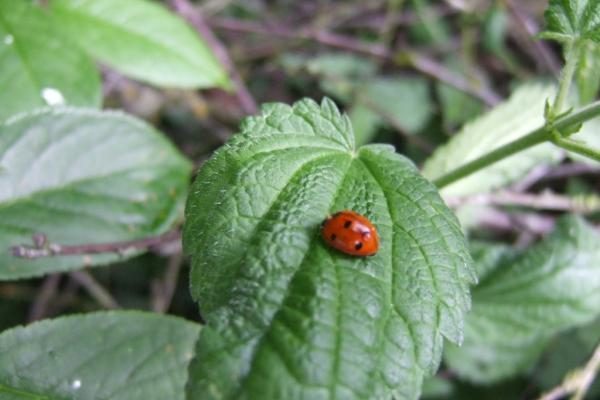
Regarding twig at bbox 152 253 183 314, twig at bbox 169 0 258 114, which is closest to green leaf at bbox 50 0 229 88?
twig at bbox 169 0 258 114

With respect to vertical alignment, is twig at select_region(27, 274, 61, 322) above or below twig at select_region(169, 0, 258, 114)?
below

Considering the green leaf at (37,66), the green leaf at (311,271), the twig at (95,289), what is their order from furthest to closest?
the twig at (95,289) < the green leaf at (37,66) < the green leaf at (311,271)

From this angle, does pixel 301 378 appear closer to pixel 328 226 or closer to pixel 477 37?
pixel 328 226

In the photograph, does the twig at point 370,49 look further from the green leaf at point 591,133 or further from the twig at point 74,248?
→ the twig at point 74,248

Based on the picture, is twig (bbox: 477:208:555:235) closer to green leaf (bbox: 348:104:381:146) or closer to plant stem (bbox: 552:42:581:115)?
green leaf (bbox: 348:104:381:146)

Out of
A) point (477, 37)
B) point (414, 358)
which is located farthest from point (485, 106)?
point (414, 358)

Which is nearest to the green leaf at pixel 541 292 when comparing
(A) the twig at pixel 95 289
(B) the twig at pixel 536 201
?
(B) the twig at pixel 536 201
